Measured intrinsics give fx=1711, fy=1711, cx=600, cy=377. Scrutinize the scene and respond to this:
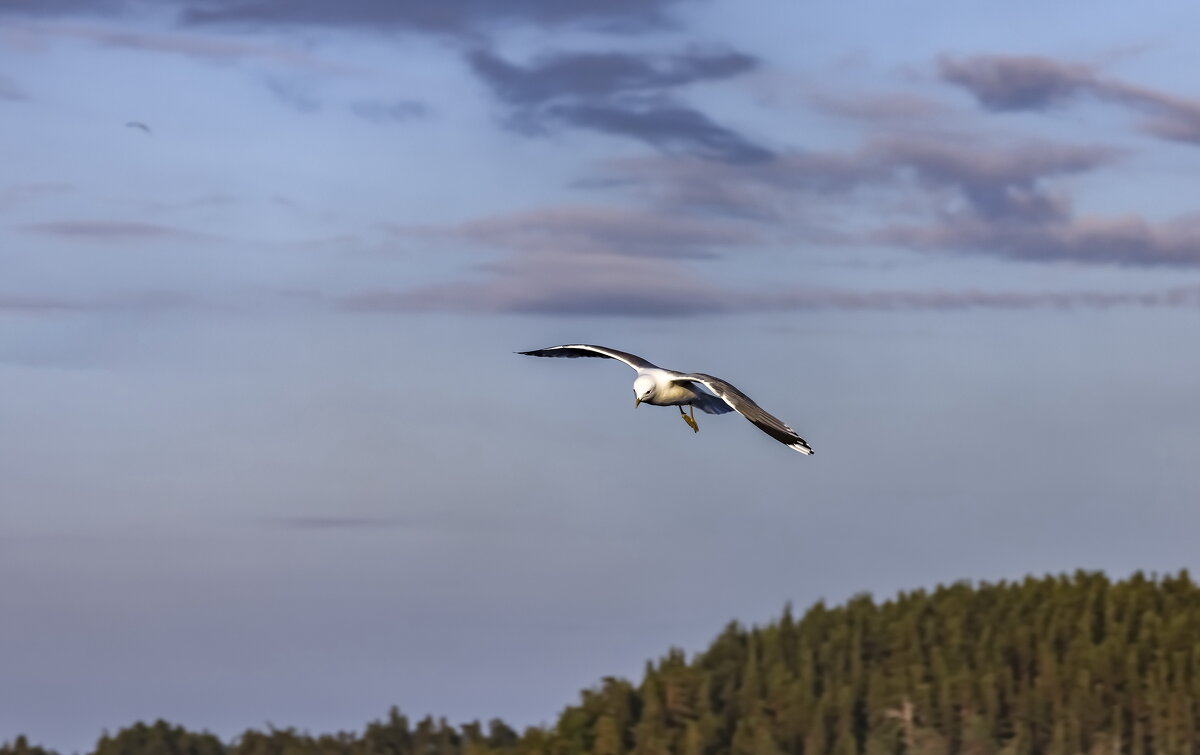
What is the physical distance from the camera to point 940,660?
196m

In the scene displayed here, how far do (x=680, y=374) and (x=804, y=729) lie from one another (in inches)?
5867

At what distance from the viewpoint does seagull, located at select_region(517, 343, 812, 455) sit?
4203cm

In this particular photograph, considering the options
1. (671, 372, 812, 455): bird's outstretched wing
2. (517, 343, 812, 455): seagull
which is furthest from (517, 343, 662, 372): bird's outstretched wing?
(671, 372, 812, 455): bird's outstretched wing

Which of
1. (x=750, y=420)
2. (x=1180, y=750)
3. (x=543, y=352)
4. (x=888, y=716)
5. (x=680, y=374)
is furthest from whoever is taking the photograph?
(x=888, y=716)

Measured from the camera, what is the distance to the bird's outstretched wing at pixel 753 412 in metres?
41.0

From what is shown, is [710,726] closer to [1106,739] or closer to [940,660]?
[940,660]

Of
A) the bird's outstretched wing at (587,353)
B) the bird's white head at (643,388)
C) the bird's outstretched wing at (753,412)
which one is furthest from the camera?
the bird's outstretched wing at (587,353)

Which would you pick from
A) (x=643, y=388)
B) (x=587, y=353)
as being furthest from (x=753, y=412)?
(x=587, y=353)

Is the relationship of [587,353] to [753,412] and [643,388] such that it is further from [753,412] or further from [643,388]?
[753,412]

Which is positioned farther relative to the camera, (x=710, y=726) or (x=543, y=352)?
(x=710, y=726)

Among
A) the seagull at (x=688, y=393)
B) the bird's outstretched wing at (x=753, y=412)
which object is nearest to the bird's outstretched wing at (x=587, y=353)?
the seagull at (x=688, y=393)

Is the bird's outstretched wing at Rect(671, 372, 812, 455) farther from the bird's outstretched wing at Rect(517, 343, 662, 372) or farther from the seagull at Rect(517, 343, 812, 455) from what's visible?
the bird's outstretched wing at Rect(517, 343, 662, 372)

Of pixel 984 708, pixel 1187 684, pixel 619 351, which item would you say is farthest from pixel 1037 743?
pixel 619 351

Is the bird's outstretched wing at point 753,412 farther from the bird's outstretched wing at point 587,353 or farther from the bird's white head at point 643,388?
the bird's outstretched wing at point 587,353
